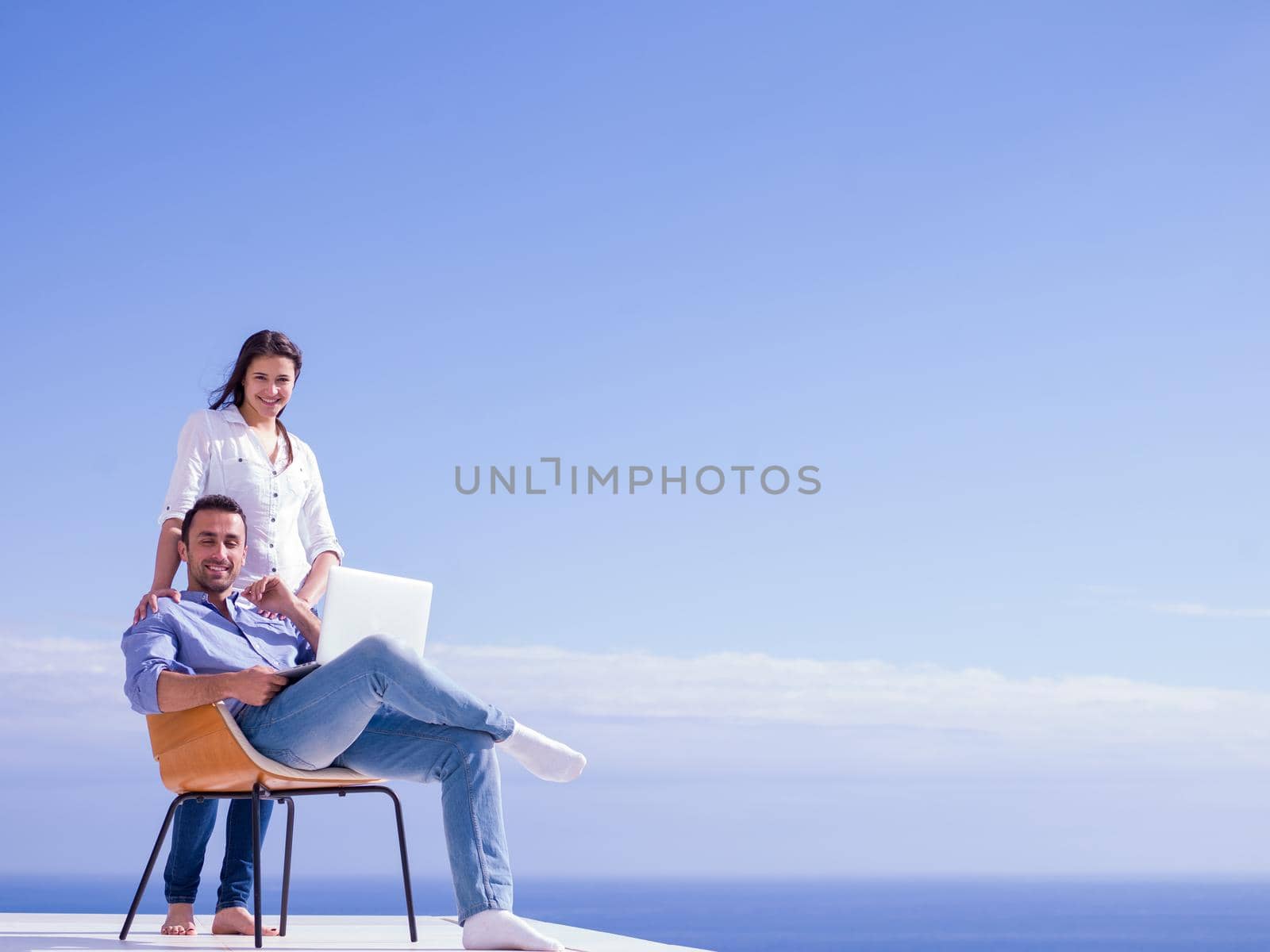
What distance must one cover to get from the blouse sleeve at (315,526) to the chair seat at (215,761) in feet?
2.83

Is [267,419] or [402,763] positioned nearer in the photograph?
[402,763]

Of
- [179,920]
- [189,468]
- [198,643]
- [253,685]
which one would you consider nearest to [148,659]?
[198,643]

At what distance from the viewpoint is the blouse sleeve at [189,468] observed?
3211mm

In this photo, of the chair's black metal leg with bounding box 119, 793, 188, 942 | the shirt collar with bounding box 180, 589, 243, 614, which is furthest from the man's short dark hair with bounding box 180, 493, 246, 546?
the chair's black metal leg with bounding box 119, 793, 188, 942

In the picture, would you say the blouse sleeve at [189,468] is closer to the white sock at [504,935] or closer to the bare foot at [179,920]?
the bare foot at [179,920]

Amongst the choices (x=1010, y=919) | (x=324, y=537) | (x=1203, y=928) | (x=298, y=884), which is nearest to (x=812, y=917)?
(x=1010, y=919)

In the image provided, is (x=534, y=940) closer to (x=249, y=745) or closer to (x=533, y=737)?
(x=533, y=737)

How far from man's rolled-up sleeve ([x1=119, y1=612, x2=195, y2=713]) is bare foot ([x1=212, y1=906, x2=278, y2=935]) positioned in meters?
0.76

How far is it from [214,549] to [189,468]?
0.49m

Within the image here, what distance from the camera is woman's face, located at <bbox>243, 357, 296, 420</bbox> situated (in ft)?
10.9

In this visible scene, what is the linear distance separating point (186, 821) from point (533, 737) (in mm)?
1142

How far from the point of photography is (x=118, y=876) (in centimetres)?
9344

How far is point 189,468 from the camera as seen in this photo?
3252mm

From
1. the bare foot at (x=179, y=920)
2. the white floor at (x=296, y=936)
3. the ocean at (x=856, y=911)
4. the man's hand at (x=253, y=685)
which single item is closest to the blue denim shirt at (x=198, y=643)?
the man's hand at (x=253, y=685)
